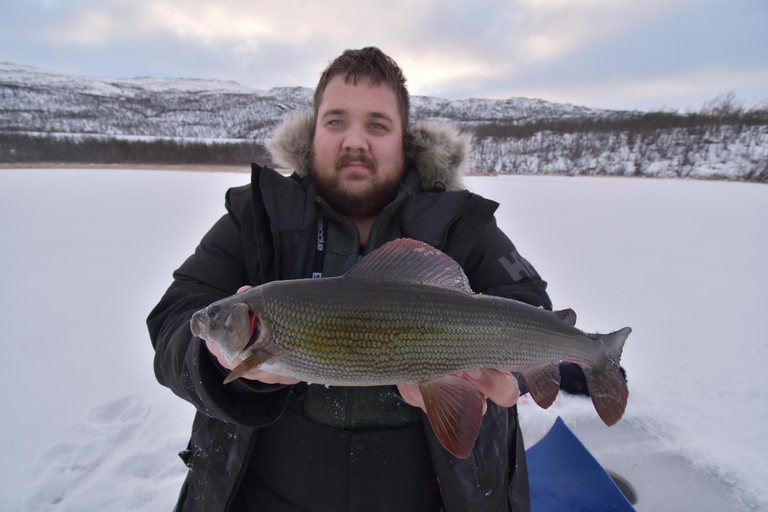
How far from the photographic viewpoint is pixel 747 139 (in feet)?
87.7

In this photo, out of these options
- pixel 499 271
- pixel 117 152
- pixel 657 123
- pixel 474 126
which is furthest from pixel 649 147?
pixel 117 152

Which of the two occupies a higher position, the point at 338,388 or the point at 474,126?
the point at 474,126

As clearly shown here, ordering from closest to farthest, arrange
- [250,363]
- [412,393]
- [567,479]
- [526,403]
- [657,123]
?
[250,363], [412,393], [567,479], [526,403], [657,123]

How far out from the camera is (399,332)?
132cm

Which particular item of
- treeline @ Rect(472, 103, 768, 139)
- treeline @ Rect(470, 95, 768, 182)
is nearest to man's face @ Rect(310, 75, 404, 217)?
treeline @ Rect(470, 95, 768, 182)

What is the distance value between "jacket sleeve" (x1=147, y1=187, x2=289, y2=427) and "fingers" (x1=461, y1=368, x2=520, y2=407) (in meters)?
0.78

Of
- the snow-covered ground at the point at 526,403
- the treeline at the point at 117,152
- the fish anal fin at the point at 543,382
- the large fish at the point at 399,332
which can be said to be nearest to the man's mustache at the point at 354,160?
the large fish at the point at 399,332

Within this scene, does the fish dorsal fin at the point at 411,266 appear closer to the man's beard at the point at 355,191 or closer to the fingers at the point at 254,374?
the fingers at the point at 254,374

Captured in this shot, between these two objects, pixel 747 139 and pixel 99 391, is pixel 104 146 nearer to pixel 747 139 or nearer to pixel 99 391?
pixel 99 391

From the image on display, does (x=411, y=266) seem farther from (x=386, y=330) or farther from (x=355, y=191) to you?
(x=355, y=191)

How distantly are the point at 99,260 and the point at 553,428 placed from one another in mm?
6978

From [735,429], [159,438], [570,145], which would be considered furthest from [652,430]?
[570,145]

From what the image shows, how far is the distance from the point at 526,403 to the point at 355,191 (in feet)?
8.32

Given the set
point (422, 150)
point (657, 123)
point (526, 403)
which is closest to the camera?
point (422, 150)
